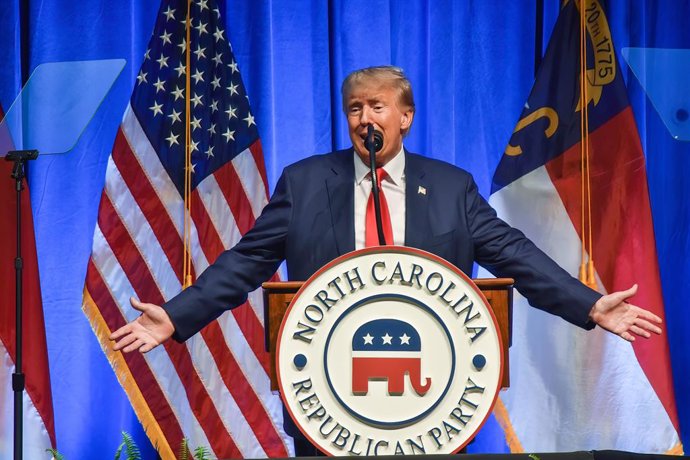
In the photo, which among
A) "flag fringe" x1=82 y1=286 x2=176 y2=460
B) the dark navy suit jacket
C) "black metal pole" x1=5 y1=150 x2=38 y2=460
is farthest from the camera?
"flag fringe" x1=82 y1=286 x2=176 y2=460

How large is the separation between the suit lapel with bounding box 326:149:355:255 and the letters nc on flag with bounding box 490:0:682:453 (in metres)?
1.67

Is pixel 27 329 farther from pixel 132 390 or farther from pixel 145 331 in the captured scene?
pixel 145 331

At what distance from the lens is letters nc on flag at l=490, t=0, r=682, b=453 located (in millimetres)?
4270

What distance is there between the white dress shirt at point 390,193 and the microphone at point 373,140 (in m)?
0.26

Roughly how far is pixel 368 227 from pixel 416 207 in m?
0.14

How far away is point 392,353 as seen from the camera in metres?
2.17

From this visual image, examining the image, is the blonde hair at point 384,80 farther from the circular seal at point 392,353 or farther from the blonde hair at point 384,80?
the circular seal at point 392,353

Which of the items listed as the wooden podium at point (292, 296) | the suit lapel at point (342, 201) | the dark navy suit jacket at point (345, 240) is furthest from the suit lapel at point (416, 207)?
the wooden podium at point (292, 296)

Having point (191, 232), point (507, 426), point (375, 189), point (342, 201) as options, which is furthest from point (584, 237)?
point (375, 189)

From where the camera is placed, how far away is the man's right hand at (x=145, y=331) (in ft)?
8.04

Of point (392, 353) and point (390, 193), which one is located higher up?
point (390, 193)

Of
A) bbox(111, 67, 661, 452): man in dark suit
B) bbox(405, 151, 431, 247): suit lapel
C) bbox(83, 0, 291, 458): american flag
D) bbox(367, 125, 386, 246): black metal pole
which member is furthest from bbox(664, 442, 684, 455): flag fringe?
bbox(367, 125, 386, 246): black metal pole

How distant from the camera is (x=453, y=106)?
442 centimetres

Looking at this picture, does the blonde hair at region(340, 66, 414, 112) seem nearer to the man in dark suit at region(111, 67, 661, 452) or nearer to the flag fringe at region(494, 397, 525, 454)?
the man in dark suit at region(111, 67, 661, 452)
